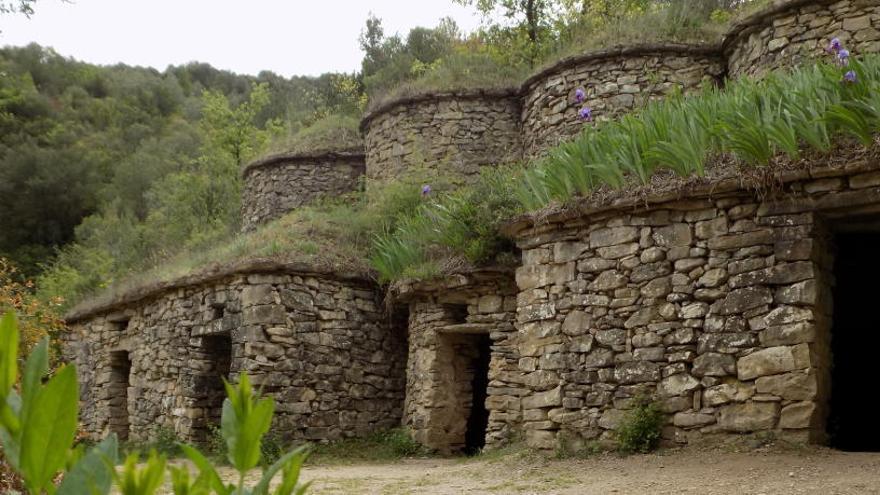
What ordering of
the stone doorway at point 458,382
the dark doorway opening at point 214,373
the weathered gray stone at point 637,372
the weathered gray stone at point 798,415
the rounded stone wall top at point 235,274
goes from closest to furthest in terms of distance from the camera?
the weathered gray stone at point 798,415 → the weathered gray stone at point 637,372 → the stone doorway at point 458,382 → the rounded stone wall top at point 235,274 → the dark doorway opening at point 214,373

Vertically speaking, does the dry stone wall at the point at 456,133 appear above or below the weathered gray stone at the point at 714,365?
above

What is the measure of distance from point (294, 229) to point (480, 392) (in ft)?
12.3

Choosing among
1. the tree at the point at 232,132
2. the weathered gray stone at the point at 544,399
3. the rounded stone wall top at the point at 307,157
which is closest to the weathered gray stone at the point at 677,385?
the weathered gray stone at the point at 544,399

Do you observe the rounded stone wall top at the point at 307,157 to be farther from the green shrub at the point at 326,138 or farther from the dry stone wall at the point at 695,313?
the dry stone wall at the point at 695,313

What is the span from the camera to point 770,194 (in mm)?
6660

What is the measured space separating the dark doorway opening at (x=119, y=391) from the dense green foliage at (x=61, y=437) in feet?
45.5

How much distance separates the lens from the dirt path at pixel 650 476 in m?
5.47

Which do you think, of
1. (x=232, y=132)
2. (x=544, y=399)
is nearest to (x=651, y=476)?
(x=544, y=399)

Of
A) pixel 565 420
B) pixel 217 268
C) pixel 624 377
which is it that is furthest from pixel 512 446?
pixel 217 268

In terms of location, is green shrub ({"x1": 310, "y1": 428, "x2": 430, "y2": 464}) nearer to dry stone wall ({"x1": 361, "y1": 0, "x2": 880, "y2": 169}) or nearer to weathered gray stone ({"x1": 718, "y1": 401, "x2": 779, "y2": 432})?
dry stone wall ({"x1": 361, "y1": 0, "x2": 880, "y2": 169})

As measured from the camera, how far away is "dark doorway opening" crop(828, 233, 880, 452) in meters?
7.99

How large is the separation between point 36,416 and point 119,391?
14.5 meters

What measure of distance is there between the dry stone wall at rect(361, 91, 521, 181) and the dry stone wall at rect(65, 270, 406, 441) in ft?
8.58

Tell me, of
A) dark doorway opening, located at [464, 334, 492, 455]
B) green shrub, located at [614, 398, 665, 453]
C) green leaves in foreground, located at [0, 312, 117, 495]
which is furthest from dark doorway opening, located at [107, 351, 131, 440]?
green leaves in foreground, located at [0, 312, 117, 495]
